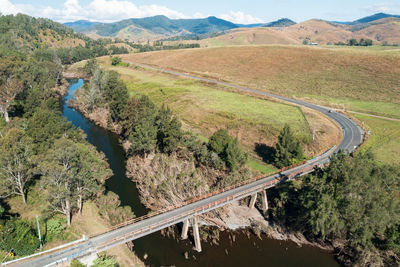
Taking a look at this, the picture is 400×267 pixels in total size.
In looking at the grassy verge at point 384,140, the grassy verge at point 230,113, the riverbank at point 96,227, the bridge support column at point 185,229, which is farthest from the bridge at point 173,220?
the grassy verge at point 230,113

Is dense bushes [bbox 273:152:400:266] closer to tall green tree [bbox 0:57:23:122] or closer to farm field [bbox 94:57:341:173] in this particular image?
farm field [bbox 94:57:341:173]

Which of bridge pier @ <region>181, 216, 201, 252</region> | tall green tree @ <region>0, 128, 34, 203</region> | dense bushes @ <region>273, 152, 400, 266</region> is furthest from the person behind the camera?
tall green tree @ <region>0, 128, 34, 203</region>

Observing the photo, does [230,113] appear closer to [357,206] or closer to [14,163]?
[357,206]

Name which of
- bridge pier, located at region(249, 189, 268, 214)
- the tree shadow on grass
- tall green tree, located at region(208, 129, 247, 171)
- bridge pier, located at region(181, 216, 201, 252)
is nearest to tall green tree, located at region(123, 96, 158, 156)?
tall green tree, located at region(208, 129, 247, 171)

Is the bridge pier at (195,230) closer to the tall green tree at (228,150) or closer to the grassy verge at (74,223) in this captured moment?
the grassy verge at (74,223)

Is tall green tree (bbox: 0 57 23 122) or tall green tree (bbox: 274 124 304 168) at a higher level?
tall green tree (bbox: 0 57 23 122)

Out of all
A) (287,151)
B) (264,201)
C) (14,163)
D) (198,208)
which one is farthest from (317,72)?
(14,163)
